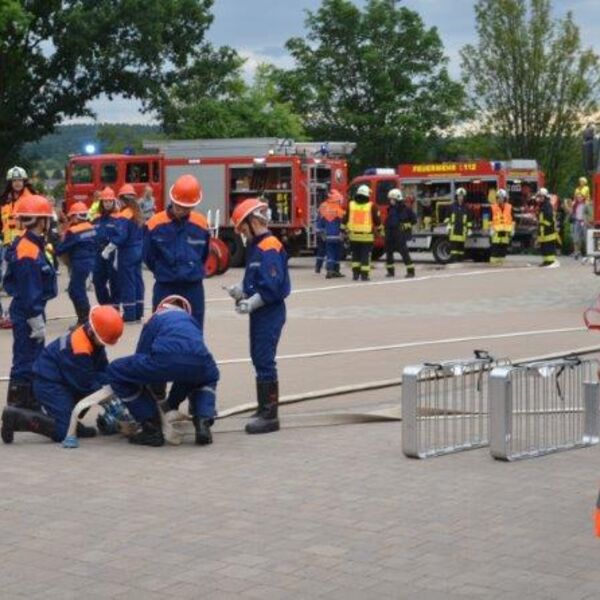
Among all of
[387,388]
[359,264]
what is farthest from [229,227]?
[387,388]

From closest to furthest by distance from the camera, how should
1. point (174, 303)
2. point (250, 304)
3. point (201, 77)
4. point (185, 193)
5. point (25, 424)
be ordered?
point (25, 424)
point (250, 304)
point (174, 303)
point (185, 193)
point (201, 77)

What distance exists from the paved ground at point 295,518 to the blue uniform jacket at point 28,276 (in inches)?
36.2

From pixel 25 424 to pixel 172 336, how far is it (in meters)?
1.18

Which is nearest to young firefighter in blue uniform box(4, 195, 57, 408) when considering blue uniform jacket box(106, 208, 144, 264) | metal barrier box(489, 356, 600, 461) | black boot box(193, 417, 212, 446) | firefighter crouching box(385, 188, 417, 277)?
black boot box(193, 417, 212, 446)

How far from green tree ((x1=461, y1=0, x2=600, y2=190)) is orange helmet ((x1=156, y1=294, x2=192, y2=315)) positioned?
113 feet

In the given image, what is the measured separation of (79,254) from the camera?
1628 cm

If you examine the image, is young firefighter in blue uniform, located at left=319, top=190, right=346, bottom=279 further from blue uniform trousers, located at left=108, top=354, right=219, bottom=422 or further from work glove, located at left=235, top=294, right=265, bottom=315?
blue uniform trousers, located at left=108, top=354, right=219, bottom=422

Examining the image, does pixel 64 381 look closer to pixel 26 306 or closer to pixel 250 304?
pixel 26 306

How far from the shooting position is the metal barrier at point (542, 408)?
8703 millimetres

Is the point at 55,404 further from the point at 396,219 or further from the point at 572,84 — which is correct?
the point at 572,84

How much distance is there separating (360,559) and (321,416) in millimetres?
3776

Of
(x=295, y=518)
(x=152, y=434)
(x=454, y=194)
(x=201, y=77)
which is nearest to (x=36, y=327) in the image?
(x=152, y=434)

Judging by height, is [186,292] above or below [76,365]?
above

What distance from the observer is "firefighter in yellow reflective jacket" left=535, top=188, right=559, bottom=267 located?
28.4 meters
